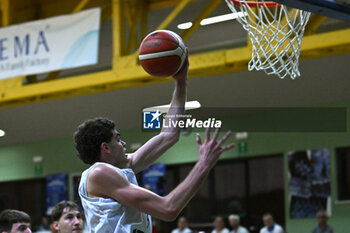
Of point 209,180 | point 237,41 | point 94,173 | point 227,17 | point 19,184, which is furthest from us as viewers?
point 19,184

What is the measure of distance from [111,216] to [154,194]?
0.94ft

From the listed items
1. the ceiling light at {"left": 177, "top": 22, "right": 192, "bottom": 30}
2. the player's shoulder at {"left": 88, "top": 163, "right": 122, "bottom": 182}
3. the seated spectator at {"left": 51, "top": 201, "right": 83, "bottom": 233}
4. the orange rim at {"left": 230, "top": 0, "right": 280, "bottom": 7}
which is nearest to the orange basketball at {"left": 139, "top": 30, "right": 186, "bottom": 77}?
the player's shoulder at {"left": 88, "top": 163, "right": 122, "bottom": 182}

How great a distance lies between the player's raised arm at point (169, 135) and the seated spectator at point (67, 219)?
1595 millimetres

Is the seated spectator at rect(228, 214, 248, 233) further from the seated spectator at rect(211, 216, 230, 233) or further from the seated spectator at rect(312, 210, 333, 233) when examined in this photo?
the seated spectator at rect(312, 210, 333, 233)

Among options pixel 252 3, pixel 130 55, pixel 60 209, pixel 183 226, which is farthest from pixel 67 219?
pixel 183 226

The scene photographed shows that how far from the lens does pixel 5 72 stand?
1148 centimetres

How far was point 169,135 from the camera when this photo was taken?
171 inches

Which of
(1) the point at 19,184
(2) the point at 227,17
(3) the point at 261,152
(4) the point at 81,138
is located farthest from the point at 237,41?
(4) the point at 81,138

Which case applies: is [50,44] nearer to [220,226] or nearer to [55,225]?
[220,226]

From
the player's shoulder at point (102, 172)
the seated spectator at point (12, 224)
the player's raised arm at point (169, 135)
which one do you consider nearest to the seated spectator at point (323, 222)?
the seated spectator at point (12, 224)

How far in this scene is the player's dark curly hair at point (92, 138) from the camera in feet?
13.0

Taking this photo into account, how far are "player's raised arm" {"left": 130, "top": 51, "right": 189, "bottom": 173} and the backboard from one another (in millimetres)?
1311

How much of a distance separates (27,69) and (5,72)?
426 millimetres

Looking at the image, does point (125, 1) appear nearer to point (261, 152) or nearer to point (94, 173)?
point (261, 152)
